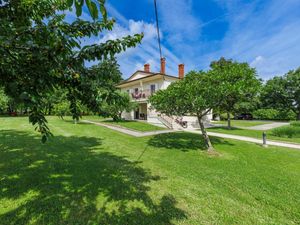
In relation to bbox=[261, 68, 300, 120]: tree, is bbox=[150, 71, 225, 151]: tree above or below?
below

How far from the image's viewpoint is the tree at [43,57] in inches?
66.3

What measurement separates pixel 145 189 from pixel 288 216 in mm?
3006

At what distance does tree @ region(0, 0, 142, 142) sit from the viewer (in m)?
1.68

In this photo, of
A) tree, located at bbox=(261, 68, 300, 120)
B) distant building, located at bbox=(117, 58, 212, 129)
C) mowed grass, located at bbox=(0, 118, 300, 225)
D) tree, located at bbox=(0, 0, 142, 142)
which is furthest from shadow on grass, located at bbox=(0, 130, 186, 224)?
tree, located at bbox=(261, 68, 300, 120)

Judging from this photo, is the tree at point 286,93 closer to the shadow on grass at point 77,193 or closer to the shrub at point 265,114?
the shrub at point 265,114

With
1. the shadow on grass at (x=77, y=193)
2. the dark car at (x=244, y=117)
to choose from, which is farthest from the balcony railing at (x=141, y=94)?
the dark car at (x=244, y=117)

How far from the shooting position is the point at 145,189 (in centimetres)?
411

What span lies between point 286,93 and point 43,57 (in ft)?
133

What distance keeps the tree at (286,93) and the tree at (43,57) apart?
3676 centimetres

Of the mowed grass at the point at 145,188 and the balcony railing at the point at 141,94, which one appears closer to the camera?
the mowed grass at the point at 145,188

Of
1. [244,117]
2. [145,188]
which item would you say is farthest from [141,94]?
[244,117]

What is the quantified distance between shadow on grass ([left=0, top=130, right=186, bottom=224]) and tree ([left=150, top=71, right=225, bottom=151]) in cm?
334

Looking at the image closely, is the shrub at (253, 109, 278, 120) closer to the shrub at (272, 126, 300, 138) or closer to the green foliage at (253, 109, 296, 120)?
the green foliage at (253, 109, 296, 120)

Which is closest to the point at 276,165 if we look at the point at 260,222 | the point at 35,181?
the point at 260,222
